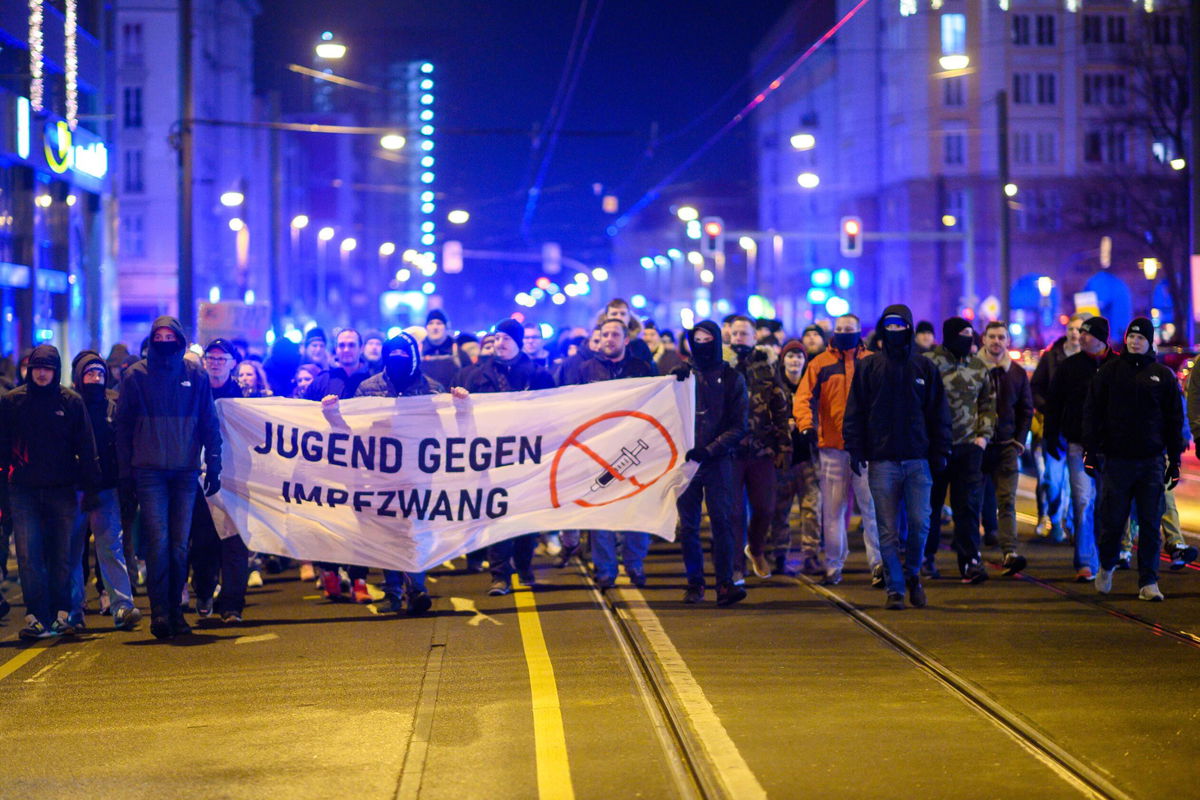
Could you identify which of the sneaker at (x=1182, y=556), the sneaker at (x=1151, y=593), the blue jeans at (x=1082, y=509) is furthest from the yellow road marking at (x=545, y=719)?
the sneaker at (x=1182, y=556)

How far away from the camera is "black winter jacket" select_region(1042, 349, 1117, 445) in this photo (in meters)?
11.6

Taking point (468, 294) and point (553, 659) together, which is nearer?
point (553, 659)

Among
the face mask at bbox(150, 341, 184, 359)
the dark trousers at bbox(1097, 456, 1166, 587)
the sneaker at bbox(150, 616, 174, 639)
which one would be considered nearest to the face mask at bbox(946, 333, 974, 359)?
the dark trousers at bbox(1097, 456, 1166, 587)

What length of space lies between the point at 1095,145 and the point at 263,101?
46.5 m

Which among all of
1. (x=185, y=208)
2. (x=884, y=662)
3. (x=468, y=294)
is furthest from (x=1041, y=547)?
(x=468, y=294)

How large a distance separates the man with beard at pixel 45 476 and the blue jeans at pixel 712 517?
13.1ft

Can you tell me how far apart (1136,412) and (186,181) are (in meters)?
15.1

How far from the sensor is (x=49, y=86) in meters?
26.6

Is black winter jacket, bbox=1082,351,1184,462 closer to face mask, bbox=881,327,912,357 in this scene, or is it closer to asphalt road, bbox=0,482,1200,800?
asphalt road, bbox=0,482,1200,800

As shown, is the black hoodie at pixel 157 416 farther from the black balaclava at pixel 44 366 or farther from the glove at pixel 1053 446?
the glove at pixel 1053 446

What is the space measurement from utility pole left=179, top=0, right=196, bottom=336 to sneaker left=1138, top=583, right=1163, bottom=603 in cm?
1401

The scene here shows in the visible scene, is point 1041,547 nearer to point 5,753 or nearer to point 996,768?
point 996,768

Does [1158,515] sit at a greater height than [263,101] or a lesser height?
lesser

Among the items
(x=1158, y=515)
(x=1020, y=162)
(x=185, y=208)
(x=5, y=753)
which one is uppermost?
(x=1020, y=162)
